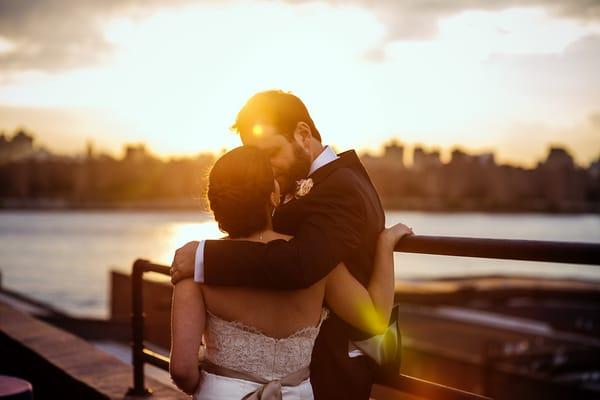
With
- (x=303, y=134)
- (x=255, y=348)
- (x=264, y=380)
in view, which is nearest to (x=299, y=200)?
(x=303, y=134)

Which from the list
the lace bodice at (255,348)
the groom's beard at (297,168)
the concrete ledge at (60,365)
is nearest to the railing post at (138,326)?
the concrete ledge at (60,365)

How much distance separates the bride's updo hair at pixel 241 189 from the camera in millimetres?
2227

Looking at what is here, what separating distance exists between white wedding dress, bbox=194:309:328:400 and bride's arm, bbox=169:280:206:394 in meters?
0.07

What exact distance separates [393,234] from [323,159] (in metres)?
0.36

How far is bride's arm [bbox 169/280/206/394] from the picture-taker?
230 cm

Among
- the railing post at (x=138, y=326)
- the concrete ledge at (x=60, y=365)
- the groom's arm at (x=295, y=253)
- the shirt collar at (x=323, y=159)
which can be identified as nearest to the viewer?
the groom's arm at (x=295, y=253)

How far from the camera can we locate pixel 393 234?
2.54m

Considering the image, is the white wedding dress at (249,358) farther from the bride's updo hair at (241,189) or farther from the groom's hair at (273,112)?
the groom's hair at (273,112)

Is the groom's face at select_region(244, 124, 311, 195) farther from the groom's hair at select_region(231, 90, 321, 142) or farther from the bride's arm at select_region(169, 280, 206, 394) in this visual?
the bride's arm at select_region(169, 280, 206, 394)

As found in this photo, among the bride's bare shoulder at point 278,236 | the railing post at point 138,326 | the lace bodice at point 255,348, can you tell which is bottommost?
the railing post at point 138,326

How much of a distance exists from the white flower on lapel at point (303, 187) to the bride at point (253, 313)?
0.13 metres

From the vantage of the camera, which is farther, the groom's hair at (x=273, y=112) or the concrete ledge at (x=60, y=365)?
the concrete ledge at (x=60, y=365)

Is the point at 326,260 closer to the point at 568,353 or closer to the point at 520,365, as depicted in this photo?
the point at 520,365

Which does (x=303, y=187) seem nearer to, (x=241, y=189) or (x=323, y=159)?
(x=323, y=159)
